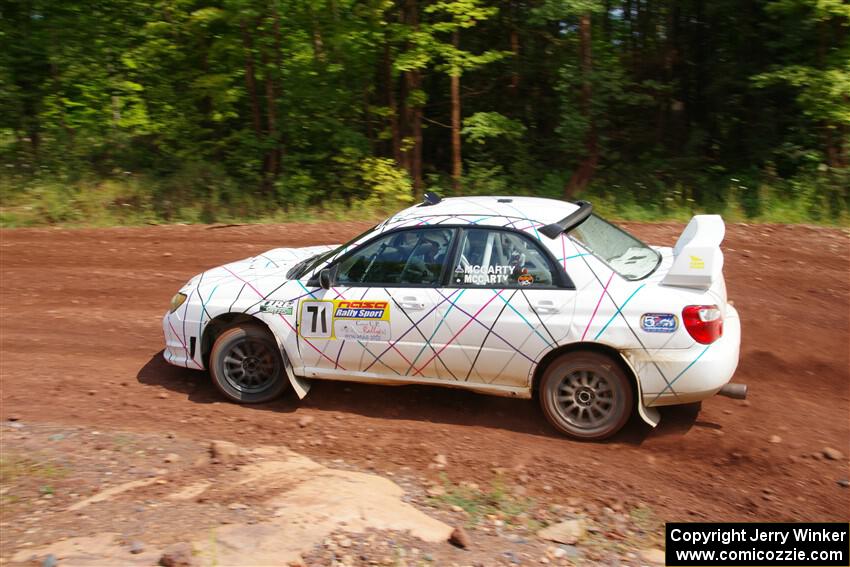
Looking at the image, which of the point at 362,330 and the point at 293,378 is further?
the point at 293,378

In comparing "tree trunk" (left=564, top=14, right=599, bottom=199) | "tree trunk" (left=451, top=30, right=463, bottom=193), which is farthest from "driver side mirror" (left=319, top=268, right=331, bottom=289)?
"tree trunk" (left=451, top=30, right=463, bottom=193)

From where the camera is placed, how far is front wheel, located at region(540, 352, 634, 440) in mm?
5926

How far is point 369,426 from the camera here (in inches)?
258

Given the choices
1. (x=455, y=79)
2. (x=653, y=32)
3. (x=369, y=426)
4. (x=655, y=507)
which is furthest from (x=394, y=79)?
(x=655, y=507)

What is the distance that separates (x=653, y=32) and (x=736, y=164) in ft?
12.6

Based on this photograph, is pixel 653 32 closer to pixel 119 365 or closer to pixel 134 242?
pixel 134 242

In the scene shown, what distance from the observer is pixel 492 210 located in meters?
6.47

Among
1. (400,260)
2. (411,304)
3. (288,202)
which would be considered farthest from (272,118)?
(411,304)

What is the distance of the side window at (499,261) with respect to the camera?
19.9 ft

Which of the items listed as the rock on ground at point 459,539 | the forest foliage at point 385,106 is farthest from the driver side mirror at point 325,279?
the forest foliage at point 385,106

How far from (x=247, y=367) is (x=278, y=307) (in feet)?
2.23

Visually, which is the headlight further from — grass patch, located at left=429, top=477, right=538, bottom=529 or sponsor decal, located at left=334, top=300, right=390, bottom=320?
grass patch, located at left=429, top=477, right=538, bottom=529

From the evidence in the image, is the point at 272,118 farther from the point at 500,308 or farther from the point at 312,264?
the point at 500,308

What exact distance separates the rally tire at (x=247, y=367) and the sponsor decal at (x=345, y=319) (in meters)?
0.45
